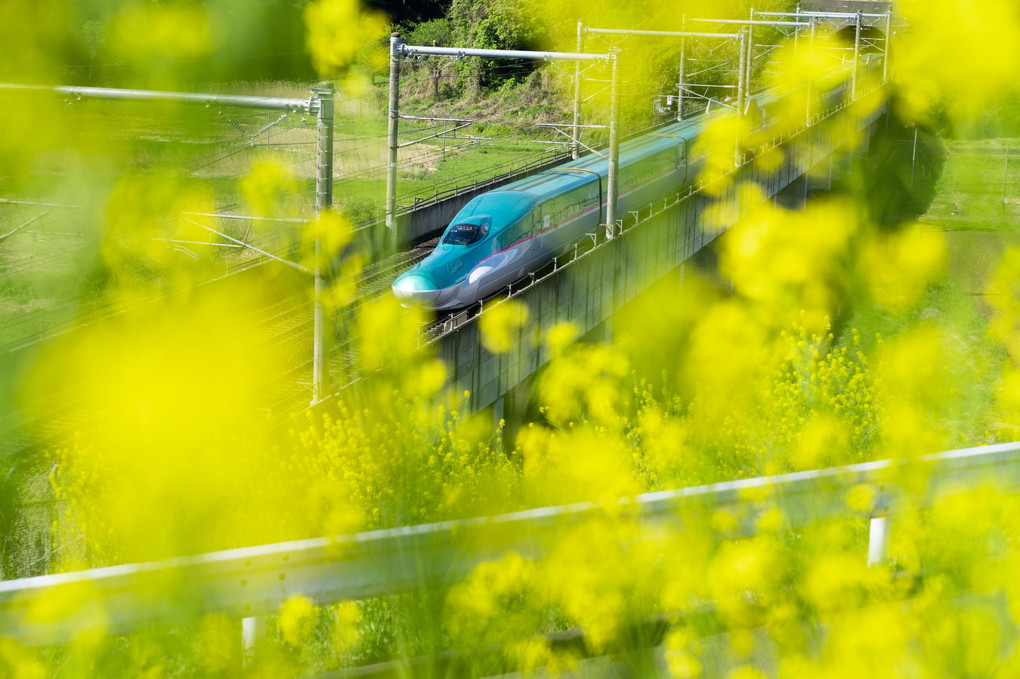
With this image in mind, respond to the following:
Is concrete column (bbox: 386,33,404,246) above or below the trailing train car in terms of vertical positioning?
above

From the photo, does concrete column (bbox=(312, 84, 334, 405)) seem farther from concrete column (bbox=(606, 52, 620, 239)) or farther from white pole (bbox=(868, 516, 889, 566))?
concrete column (bbox=(606, 52, 620, 239))

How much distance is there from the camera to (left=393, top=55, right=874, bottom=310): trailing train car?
54.9ft

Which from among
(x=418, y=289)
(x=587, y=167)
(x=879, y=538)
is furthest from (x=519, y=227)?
(x=879, y=538)

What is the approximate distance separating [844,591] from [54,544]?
5.88 meters

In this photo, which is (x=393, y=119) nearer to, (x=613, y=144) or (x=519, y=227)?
(x=519, y=227)

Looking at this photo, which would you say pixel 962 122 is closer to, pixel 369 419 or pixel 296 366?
pixel 369 419

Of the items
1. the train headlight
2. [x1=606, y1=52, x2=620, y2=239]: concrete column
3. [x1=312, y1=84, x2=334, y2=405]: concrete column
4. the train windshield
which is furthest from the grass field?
[x1=312, y1=84, x2=334, y2=405]: concrete column

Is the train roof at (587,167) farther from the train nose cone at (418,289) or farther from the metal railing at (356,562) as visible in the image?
the metal railing at (356,562)

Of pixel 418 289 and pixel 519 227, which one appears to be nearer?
pixel 418 289

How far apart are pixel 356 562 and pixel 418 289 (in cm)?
1205

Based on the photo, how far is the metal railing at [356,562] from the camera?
417 centimetres

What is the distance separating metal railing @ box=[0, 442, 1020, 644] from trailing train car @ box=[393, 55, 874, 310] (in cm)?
1172

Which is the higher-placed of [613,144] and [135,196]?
[613,144]

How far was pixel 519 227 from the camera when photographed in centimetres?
1830
